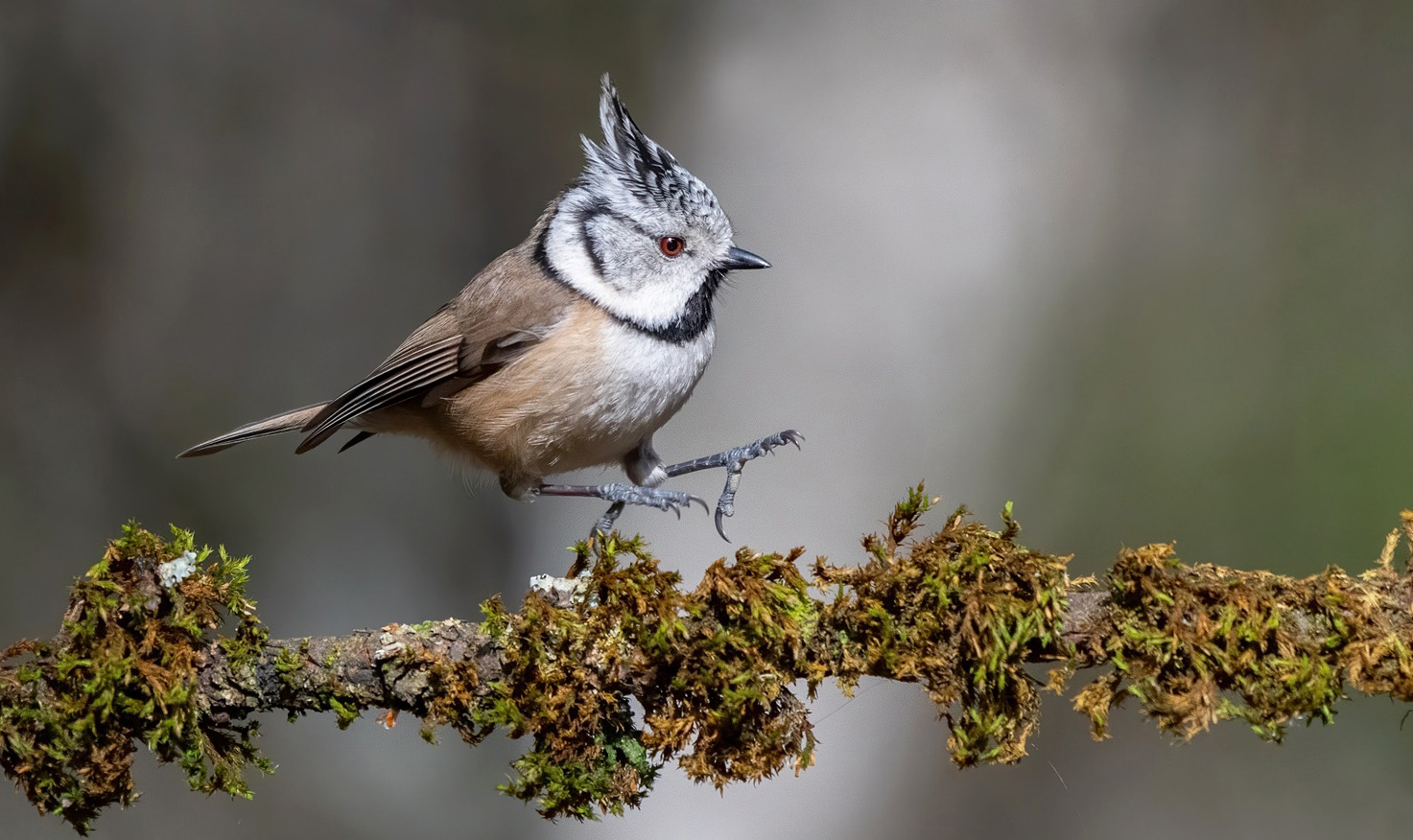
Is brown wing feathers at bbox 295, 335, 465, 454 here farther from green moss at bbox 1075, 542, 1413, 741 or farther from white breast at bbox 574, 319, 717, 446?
green moss at bbox 1075, 542, 1413, 741

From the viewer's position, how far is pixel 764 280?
4941mm

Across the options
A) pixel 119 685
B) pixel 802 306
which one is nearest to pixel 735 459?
pixel 119 685

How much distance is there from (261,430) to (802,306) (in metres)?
2.51

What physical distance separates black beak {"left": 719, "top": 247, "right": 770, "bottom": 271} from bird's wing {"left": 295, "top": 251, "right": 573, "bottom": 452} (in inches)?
18.9

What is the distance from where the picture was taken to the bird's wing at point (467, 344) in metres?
3.05

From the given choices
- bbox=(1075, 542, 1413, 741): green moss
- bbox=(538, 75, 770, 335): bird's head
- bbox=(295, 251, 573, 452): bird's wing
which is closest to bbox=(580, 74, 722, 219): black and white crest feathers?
bbox=(538, 75, 770, 335): bird's head

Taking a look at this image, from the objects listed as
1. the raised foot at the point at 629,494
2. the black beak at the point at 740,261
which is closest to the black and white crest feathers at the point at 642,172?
the black beak at the point at 740,261

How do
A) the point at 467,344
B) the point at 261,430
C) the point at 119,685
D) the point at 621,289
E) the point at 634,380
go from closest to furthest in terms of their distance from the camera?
1. the point at 119,685
2. the point at 634,380
3. the point at 621,289
4. the point at 467,344
5. the point at 261,430

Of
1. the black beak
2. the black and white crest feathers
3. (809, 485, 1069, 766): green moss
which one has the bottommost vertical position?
(809, 485, 1069, 766): green moss

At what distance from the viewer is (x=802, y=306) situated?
494 centimetres

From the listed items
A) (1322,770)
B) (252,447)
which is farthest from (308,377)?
(1322,770)

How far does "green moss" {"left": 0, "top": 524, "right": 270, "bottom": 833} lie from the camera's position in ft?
6.40

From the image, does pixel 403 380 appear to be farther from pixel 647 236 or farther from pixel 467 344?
pixel 647 236

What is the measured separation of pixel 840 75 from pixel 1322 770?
404cm
